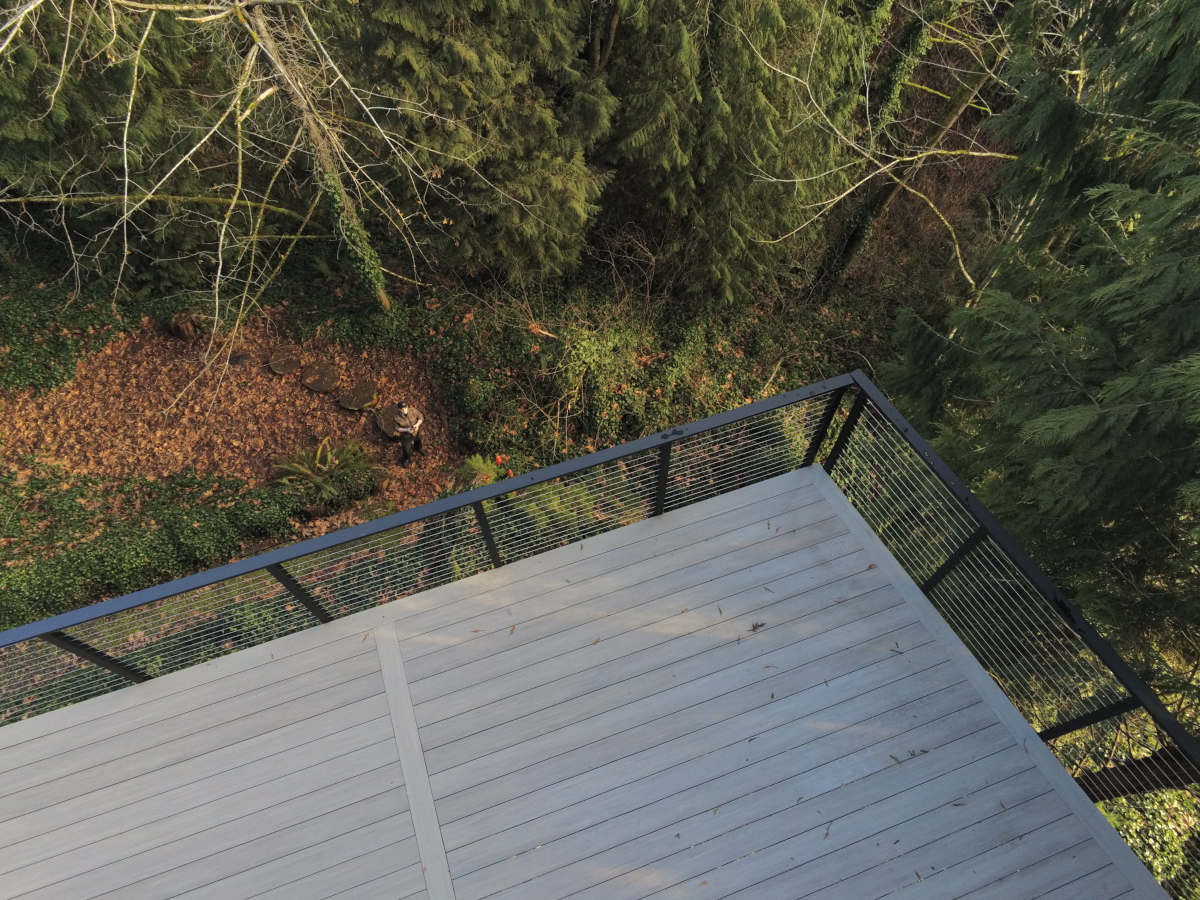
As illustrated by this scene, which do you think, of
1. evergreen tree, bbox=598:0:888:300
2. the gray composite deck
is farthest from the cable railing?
evergreen tree, bbox=598:0:888:300

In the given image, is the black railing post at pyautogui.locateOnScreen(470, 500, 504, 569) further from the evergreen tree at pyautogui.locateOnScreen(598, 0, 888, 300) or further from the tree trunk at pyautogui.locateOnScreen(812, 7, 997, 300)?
the tree trunk at pyautogui.locateOnScreen(812, 7, 997, 300)

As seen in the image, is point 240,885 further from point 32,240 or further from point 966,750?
point 32,240

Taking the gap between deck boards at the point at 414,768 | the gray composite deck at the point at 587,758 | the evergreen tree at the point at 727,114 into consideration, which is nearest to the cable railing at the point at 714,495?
the gray composite deck at the point at 587,758

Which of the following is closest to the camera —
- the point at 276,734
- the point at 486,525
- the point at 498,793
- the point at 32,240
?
the point at 498,793

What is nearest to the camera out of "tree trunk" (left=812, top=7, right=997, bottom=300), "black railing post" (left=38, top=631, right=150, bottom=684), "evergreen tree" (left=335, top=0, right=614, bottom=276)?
"black railing post" (left=38, top=631, right=150, bottom=684)

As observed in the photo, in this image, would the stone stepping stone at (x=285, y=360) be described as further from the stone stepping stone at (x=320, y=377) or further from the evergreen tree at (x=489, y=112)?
the evergreen tree at (x=489, y=112)

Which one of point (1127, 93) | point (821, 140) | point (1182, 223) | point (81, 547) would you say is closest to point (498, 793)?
point (1182, 223)
